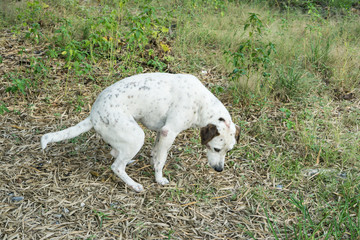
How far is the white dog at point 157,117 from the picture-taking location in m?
3.27

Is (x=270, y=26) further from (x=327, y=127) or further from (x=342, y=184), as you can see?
(x=342, y=184)

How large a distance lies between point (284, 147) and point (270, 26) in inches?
137

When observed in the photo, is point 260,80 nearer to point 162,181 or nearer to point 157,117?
point 157,117

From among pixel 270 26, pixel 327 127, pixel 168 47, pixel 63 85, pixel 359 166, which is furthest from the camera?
pixel 270 26

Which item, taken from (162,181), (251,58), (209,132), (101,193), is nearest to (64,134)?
(101,193)

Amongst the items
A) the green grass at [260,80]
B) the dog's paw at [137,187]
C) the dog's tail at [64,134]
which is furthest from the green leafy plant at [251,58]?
the dog's tail at [64,134]

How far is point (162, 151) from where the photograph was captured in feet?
11.4

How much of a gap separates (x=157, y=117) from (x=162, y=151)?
1.11 ft

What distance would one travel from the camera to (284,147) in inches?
167

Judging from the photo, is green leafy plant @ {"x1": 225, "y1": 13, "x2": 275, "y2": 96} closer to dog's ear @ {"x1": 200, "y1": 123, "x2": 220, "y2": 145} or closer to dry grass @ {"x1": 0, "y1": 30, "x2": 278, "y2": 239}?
dry grass @ {"x1": 0, "y1": 30, "x2": 278, "y2": 239}

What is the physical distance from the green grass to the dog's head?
1.27 ft

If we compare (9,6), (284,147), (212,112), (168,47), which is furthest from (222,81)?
(9,6)

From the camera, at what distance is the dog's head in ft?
10.9

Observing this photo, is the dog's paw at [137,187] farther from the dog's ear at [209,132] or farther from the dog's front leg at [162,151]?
the dog's ear at [209,132]
